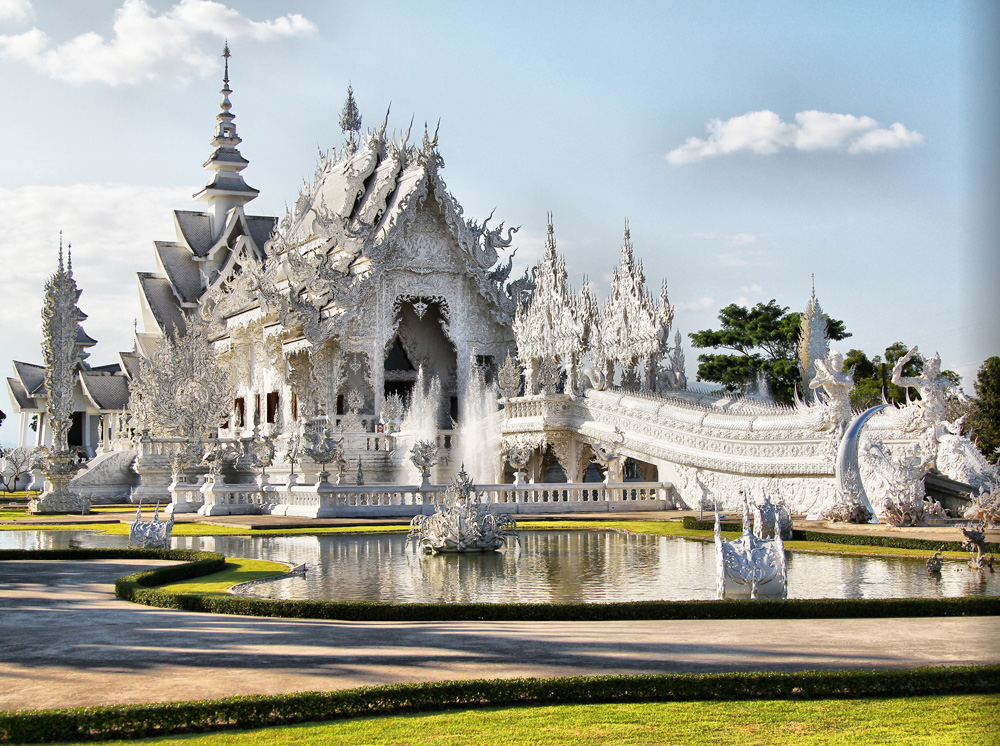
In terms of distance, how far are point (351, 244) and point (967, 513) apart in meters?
19.9

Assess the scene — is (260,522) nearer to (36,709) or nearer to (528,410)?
(528,410)

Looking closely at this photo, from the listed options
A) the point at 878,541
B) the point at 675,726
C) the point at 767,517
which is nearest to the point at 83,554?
the point at 767,517

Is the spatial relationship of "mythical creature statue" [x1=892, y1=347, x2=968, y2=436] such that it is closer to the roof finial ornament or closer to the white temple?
the white temple

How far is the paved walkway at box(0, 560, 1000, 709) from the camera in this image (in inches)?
259

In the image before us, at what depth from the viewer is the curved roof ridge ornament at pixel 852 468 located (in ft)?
61.2

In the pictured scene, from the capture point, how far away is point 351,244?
32.6 m

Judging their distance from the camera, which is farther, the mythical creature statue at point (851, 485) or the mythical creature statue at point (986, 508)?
the mythical creature statue at point (851, 485)

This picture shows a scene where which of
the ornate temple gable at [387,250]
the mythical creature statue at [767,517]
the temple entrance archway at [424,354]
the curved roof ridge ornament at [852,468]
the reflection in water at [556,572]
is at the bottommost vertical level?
the reflection in water at [556,572]

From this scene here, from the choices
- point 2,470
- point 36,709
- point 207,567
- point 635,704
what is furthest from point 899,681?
point 2,470

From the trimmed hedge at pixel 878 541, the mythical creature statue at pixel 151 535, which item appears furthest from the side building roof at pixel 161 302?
the trimmed hedge at pixel 878 541

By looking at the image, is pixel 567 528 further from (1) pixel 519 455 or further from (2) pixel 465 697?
(2) pixel 465 697

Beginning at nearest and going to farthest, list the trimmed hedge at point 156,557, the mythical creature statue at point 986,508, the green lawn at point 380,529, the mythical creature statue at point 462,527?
the trimmed hedge at point 156,557 → the mythical creature statue at point 462,527 → the mythical creature statue at point 986,508 → the green lawn at point 380,529

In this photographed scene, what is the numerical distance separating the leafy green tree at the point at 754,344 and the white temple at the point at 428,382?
650cm

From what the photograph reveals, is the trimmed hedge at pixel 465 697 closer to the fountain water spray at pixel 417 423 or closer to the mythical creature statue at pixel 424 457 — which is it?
the mythical creature statue at pixel 424 457
